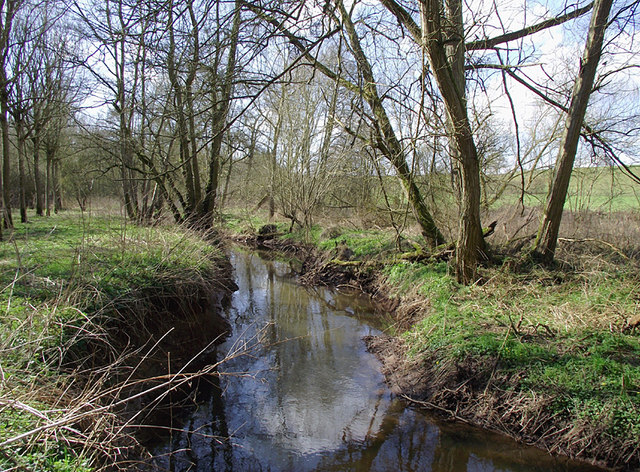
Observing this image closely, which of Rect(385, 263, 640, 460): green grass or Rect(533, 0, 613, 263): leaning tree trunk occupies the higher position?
Rect(533, 0, 613, 263): leaning tree trunk

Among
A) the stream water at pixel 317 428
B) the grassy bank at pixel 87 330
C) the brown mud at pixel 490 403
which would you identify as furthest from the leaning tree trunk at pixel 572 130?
the grassy bank at pixel 87 330

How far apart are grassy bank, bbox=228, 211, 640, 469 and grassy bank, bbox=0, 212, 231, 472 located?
131 inches

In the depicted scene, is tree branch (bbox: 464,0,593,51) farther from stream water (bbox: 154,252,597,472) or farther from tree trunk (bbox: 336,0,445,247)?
stream water (bbox: 154,252,597,472)

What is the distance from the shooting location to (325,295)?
10.1 m

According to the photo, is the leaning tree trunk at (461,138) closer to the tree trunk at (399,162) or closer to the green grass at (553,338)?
the green grass at (553,338)

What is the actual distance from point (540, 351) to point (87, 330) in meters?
4.93

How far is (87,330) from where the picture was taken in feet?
12.9

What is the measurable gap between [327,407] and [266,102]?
47.1ft

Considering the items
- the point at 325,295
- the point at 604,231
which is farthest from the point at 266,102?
the point at 604,231

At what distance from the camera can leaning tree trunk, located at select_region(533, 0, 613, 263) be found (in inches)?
255

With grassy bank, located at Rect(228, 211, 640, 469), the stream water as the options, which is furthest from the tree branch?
the stream water

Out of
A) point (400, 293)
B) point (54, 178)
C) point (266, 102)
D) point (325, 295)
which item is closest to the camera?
point (400, 293)

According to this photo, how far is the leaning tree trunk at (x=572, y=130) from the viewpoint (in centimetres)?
648

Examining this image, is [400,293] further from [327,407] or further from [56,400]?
[56,400]
